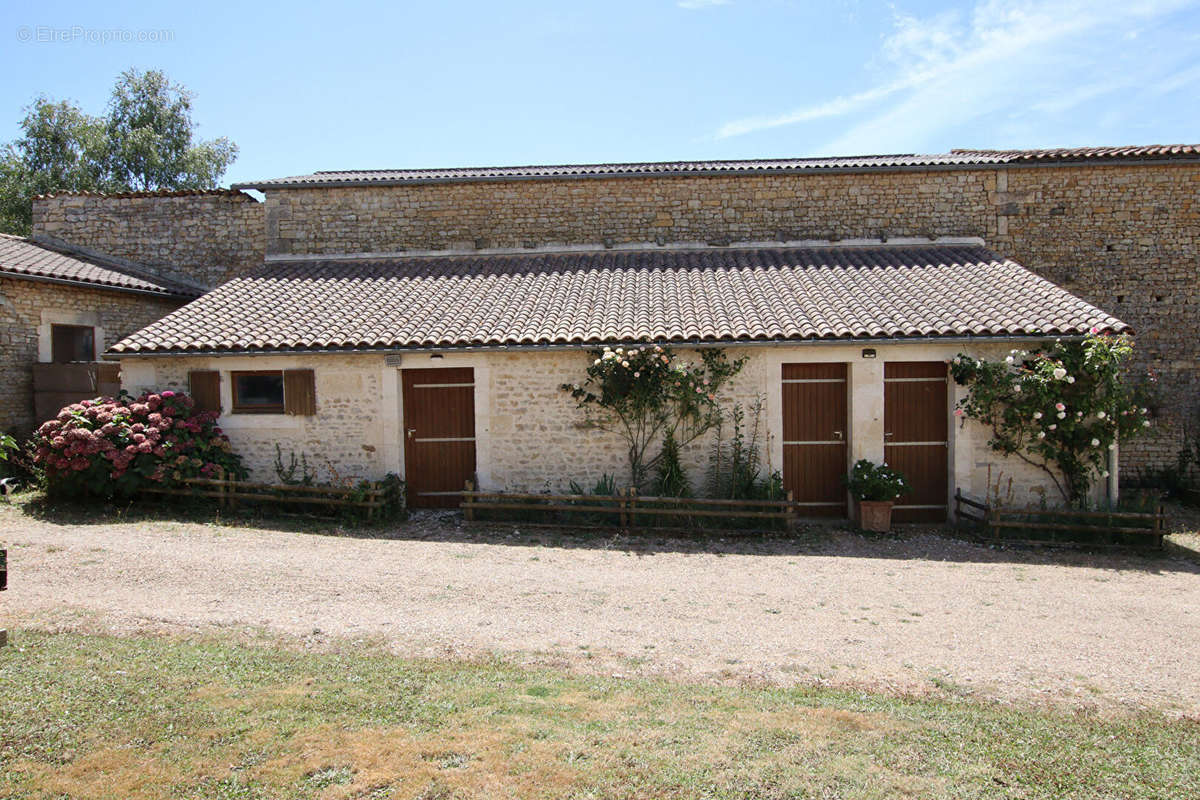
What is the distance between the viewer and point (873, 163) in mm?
13820

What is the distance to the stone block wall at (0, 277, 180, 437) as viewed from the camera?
1124 cm

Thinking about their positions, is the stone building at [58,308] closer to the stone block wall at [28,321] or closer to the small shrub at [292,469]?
the stone block wall at [28,321]

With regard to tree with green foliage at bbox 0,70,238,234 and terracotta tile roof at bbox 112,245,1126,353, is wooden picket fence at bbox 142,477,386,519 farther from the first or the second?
tree with green foliage at bbox 0,70,238,234

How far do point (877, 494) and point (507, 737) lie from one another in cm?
688

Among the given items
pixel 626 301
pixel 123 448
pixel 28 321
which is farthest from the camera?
pixel 28 321

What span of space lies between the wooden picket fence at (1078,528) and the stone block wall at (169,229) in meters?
14.3

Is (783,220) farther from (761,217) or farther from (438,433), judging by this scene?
(438,433)

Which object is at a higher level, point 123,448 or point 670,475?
point 123,448

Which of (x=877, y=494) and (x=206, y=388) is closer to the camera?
(x=877, y=494)

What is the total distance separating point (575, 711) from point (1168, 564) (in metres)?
7.98

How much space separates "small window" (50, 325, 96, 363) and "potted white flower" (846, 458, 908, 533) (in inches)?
526

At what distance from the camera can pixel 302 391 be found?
10016 mm

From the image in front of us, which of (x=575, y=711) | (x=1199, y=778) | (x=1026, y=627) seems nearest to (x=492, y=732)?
(x=575, y=711)

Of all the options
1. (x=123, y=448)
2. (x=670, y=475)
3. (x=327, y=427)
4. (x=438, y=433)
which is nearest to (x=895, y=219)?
(x=670, y=475)
